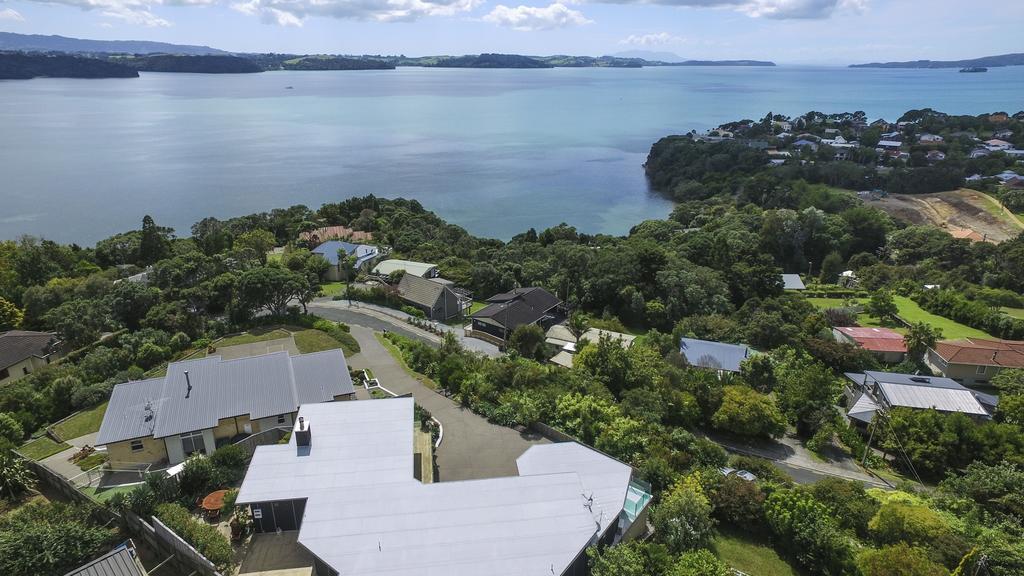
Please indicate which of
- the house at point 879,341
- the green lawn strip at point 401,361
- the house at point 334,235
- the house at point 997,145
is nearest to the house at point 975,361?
the house at point 879,341

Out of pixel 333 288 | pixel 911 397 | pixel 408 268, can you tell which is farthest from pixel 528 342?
pixel 911 397

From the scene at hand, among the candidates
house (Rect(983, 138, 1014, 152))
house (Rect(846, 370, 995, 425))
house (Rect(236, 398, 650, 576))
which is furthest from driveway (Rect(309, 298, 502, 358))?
house (Rect(983, 138, 1014, 152))

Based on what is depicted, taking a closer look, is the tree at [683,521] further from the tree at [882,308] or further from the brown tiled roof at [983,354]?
the tree at [882,308]

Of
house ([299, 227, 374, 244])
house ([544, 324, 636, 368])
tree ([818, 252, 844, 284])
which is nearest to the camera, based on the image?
house ([544, 324, 636, 368])

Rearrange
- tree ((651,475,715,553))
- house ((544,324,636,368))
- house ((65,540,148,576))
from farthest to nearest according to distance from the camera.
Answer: house ((544,324,636,368)) → tree ((651,475,715,553)) → house ((65,540,148,576))

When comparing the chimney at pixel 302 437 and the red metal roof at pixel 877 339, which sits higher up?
the chimney at pixel 302 437

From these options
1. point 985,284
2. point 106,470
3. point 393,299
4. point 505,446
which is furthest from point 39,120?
point 985,284

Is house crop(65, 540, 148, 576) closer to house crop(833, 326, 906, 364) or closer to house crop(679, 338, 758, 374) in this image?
house crop(679, 338, 758, 374)
